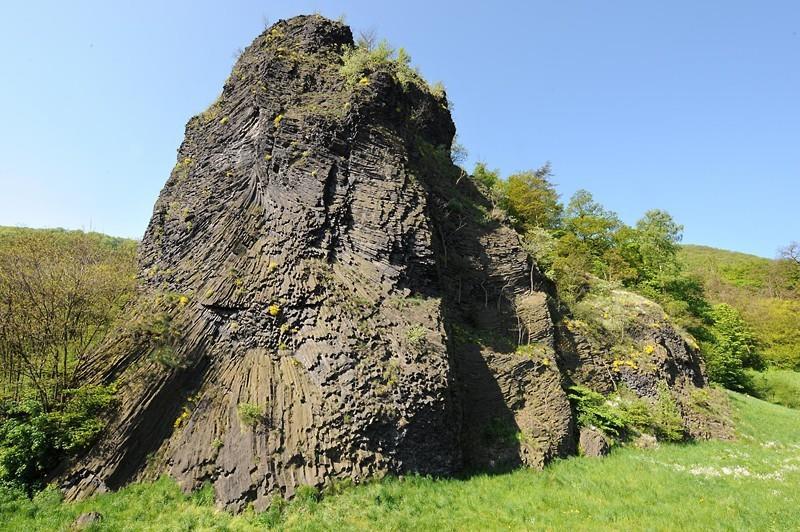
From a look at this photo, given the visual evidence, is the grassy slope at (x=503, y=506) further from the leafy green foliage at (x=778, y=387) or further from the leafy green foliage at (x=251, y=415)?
the leafy green foliage at (x=778, y=387)

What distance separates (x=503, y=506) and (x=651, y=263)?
32145 millimetres

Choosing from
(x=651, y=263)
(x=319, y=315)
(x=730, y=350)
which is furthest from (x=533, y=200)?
(x=319, y=315)

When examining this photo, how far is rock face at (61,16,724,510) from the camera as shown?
10672mm

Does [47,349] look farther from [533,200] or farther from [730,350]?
[730,350]

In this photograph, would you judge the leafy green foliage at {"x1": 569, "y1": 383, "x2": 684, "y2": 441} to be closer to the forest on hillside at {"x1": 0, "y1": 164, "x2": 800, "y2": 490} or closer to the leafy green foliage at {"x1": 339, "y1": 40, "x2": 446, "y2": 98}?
the forest on hillside at {"x1": 0, "y1": 164, "x2": 800, "y2": 490}

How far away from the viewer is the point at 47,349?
12.2 meters

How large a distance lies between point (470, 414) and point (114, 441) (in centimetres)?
1010

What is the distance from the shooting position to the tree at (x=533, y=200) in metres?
36.8

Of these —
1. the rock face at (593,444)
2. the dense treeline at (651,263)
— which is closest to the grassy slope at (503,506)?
the rock face at (593,444)

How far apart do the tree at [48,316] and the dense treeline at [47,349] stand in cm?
2

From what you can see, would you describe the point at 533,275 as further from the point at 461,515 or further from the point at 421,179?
the point at 461,515

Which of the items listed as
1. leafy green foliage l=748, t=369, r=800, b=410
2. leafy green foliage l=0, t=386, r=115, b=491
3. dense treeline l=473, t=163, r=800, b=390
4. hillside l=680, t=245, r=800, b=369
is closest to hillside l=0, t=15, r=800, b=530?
leafy green foliage l=0, t=386, r=115, b=491

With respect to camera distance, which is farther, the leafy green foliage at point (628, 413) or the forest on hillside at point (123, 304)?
the leafy green foliage at point (628, 413)

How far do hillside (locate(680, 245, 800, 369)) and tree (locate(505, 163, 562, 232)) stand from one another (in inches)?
464
